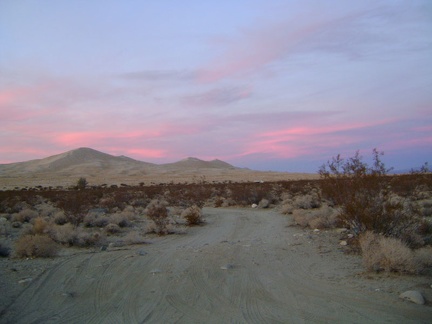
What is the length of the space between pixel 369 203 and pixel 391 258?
2757mm

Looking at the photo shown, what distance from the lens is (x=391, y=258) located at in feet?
26.7

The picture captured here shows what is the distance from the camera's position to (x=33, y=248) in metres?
10.9

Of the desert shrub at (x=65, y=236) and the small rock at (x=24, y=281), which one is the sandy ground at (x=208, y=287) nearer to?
the small rock at (x=24, y=281)

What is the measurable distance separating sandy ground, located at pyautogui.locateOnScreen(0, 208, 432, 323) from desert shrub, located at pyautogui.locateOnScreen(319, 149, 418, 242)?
44.3 inches

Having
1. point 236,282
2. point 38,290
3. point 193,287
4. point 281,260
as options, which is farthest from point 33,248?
point 281,260

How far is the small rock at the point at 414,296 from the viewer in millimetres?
6582

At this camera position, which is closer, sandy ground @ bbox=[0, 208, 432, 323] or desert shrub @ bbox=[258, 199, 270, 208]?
sandy ground @ bbox=[0, 208, 432, 323]

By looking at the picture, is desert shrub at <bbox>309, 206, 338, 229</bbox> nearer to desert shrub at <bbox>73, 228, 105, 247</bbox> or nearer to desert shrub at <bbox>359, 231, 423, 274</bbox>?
desert shrub at <bbox>359, 231, 423, 274</bbox>

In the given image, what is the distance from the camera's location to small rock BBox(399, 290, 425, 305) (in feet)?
21.6

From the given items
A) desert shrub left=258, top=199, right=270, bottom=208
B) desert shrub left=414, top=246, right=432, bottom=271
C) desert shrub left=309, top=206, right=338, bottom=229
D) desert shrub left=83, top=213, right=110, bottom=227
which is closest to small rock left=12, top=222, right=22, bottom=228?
desert shrub left=83, top=213, right=110, bottom=227

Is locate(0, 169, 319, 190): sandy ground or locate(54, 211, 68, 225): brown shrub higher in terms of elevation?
locate(0, 169, 319, 190): sandy ground

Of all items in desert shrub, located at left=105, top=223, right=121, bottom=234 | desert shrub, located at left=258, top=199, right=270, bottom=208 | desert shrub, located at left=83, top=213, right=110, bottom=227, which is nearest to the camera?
desert shrub, located at left=105, top=223, right=121, bottom=234

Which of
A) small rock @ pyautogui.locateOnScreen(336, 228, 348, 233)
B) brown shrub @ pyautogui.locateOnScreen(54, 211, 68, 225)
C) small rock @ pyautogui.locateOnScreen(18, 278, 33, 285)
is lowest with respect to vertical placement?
small rock @ pyautogui.locateOnScreen(18, 278, 33, 285)

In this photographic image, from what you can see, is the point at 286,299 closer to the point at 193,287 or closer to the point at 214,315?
the point at 214,315
